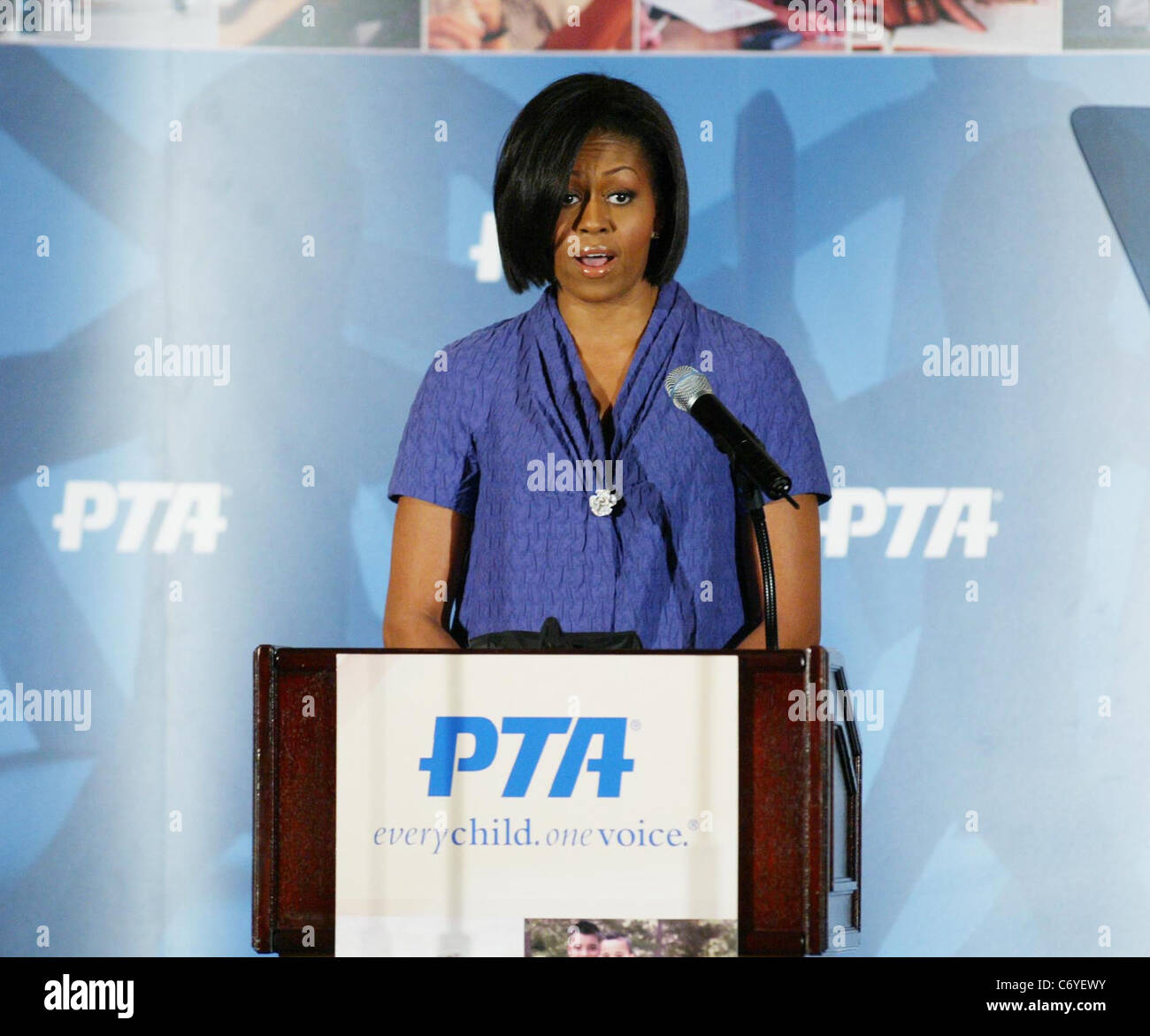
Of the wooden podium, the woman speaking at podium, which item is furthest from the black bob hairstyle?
the wooden podium

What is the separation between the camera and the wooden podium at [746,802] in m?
1.88

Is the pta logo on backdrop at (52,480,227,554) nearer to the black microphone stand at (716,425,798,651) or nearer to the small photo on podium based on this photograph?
the black microphone stand at (716,425,798,651)

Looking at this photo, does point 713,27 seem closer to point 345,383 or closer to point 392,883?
point 345,383

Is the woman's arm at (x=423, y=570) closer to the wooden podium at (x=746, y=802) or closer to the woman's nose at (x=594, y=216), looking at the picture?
the woman's nose at (x=594, y=216)

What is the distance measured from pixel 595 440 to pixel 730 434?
76 cm

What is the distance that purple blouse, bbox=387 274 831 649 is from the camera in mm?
2799

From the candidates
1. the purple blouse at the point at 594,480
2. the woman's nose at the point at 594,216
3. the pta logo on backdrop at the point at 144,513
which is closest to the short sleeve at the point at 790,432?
the purple blouse at the point at 594,480

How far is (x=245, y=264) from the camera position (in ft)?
12.1

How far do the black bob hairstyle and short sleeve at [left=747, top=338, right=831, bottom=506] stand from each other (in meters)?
0.31

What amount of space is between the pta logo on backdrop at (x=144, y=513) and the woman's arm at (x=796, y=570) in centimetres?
145

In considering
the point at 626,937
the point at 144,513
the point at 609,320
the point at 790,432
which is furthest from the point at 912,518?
the point at 626,937

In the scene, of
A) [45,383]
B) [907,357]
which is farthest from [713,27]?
[45,383]

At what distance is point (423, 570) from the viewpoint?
2.83 m

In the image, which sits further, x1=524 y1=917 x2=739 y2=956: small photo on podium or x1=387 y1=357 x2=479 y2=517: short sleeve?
x1=387 y1=357 x2=479 y2=517: short sleeve
